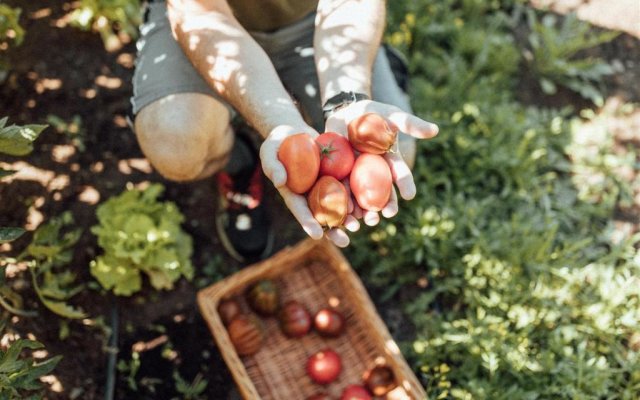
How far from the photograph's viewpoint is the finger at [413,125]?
2.04 metres

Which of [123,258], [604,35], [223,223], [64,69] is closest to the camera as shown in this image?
[123,258]

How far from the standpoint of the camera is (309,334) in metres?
2.79

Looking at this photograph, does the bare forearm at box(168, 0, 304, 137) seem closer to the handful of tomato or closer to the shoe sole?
the handful of tomato

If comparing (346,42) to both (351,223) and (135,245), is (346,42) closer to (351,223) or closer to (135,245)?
(351,223)

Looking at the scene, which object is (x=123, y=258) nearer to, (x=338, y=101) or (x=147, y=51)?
(x=147, y=51)

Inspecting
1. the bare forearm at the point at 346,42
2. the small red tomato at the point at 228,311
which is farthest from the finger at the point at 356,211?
the small red tomato at the point at 228,311

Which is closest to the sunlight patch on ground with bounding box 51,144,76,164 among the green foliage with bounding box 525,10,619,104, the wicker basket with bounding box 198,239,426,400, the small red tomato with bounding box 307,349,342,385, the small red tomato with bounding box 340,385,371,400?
the wicker basket with bounding box 198,239,426,400

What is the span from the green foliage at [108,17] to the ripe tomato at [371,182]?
6.73 ft

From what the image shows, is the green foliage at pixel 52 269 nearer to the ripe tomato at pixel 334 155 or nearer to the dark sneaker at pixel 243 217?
the dark sneaker at pixel 243 217

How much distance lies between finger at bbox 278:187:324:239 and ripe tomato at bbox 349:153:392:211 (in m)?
0.18

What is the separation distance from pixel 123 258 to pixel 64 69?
1384 millimetres

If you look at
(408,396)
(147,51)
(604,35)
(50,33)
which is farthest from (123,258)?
(604,35)

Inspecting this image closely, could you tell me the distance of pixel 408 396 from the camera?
97.9 inches

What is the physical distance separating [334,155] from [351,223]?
0.83 feet
